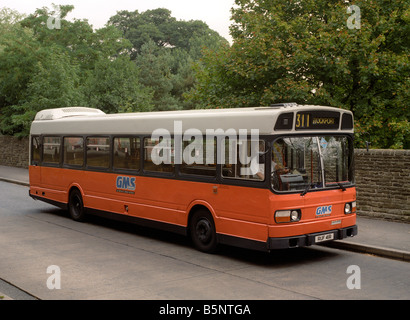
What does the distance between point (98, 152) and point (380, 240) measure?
22.5 feet

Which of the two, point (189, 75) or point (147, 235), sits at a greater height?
point (189, 75)

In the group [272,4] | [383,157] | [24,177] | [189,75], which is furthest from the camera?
[189,75]

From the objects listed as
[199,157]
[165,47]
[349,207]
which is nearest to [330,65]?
[349,207]

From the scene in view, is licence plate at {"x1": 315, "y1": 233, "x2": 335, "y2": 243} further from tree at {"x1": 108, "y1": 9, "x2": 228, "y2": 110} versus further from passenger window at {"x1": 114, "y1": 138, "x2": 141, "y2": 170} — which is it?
tree at {"x1": 108, "y1": 9, "x2": 228, "y2": 110}

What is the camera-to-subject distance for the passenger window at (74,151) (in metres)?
13.8

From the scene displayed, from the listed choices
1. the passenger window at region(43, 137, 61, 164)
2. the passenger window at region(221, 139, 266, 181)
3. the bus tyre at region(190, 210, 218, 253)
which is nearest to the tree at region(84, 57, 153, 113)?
the passenger window at region(43, 137, 61, 164)

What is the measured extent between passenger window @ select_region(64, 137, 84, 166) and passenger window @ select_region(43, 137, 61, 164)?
445 millimetres

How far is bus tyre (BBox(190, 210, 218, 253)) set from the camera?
32.6ft

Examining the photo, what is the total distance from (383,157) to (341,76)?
361cm

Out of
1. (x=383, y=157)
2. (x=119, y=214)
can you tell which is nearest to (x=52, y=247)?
(x=119, y=214)

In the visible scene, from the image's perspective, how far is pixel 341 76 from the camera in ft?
Result: 52.5

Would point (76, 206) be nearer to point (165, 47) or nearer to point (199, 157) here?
point (199, 157)

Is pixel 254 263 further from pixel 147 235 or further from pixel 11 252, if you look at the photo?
pixel 11 252

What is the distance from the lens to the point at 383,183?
13.3 meters
